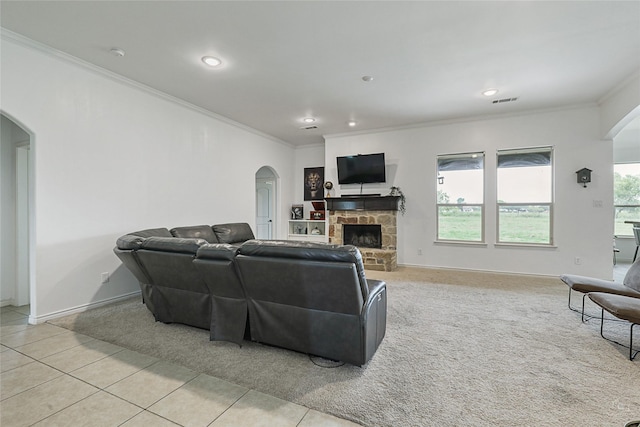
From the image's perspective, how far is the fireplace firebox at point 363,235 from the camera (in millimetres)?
6082

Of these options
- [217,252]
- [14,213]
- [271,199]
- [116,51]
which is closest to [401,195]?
[271,199]

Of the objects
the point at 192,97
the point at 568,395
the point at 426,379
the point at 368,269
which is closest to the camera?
the point at 568,395

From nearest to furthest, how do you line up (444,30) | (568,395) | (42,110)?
1. (568,395)
2. (444,30)
3. (42,110)

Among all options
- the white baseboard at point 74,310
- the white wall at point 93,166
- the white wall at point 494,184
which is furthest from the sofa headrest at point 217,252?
the white wall at point 494,184

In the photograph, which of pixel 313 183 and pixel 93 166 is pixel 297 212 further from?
pixel 93 166

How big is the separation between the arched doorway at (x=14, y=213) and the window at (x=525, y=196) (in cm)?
723

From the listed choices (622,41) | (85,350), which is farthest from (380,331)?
(622,41)

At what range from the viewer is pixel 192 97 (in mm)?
4336

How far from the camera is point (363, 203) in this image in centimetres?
598

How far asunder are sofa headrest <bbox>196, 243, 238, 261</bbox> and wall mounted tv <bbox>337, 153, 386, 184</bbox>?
431 centimetres

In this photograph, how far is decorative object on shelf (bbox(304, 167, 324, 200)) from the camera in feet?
23.8

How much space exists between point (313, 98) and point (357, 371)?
3.76 m

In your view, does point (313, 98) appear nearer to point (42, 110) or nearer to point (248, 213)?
point (248, 213)

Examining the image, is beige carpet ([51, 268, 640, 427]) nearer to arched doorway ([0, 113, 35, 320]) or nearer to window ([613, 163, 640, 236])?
arched doorway ([0, 113, 35, 320])
